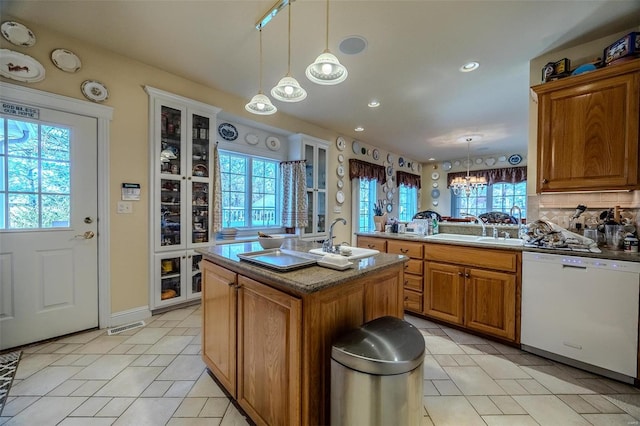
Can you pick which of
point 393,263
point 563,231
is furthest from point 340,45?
point 563,231

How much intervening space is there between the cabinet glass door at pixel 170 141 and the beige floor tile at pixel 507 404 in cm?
350

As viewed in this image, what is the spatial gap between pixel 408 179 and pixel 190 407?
22.6ft

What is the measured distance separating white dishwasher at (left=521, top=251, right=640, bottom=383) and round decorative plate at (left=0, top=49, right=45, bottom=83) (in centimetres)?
436

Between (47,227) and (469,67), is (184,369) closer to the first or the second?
(47,227)

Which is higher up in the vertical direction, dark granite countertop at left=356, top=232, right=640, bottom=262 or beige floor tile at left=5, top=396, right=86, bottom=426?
dark granite countertop at left=356, top=232, right=640, bottom=262

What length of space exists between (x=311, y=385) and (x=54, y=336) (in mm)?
2638

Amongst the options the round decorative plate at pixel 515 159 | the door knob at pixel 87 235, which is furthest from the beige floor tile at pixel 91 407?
the round decorative plate at pixel 515 159

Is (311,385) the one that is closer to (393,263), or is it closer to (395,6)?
(393,263)

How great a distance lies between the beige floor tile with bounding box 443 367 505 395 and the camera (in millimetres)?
1769

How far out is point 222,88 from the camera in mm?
3291

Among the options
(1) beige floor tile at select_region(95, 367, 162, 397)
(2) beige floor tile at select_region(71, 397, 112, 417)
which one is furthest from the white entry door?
(2) beige floor tile at select_region(71, 397, 112, 417)

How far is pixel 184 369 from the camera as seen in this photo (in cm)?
196

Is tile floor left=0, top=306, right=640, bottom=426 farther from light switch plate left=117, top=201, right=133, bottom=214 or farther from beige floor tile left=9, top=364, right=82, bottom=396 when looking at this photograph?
light switch plate left=117, top=201, right=133, bottom=214

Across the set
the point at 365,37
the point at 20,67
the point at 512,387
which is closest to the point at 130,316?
the point at 20,67
